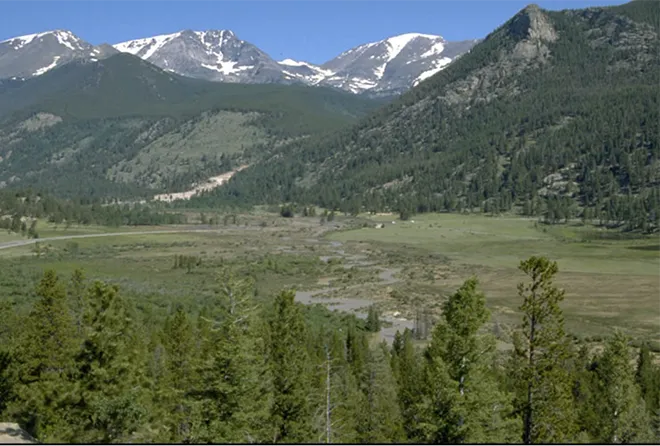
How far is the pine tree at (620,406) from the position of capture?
100 feet

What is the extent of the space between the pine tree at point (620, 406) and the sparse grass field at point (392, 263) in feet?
106

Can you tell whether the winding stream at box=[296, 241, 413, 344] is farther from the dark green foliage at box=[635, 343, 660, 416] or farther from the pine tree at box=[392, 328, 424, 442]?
the dark green foliage at box=[635, 343, 660, 416]

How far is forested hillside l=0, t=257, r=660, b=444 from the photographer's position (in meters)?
22.0

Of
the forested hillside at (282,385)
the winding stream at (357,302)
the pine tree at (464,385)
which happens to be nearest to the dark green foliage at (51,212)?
the winding stream at (357,302)

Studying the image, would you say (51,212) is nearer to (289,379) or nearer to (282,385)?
(282,385)

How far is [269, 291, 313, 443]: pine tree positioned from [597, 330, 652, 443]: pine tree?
15.3m

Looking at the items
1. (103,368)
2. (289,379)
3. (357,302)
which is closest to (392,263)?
(357,302)

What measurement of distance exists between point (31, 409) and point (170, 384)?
642 centimetres

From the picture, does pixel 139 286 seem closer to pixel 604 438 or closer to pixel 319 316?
pixel 319 316

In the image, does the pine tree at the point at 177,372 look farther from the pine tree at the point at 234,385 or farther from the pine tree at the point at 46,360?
the pine tree at the point at 234,385

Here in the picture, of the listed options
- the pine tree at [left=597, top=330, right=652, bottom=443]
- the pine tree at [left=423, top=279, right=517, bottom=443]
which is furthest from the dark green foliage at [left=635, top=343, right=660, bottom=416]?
the pine tree at [left=423, top=279, right=517, bottom=443]

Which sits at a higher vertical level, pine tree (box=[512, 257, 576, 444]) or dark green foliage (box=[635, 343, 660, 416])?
pine tree (box=[512, 257, 576, 444])

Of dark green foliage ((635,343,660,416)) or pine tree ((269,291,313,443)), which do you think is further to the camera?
dark green foliage ((635,343,660,416))

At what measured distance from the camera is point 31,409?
29734 mm
